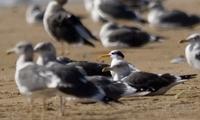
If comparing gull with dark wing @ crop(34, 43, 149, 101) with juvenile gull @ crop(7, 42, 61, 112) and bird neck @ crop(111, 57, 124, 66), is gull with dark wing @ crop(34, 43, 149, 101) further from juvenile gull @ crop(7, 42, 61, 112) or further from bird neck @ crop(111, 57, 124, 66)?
bird neck @ crop(111, 57, 124, 66)

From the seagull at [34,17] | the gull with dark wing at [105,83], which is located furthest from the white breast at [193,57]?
the seagull at [34,17]

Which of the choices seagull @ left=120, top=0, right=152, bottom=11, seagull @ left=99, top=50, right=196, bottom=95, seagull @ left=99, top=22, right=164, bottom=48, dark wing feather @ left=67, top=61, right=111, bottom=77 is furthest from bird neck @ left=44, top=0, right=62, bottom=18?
seagull @ left=120, top=0, right=152, bottom=11

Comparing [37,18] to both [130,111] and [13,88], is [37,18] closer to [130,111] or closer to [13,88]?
[13,88]

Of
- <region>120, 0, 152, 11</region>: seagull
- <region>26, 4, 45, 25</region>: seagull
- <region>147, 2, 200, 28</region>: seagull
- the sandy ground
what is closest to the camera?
the sandy ground

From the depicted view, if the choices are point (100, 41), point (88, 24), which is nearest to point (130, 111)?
point (100, 41)

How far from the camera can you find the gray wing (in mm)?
9867

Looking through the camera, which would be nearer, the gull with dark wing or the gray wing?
the gray wing

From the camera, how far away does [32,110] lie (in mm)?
10766

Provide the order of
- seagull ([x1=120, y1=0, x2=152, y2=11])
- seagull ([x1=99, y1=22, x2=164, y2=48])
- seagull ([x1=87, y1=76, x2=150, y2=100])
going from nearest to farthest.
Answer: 1. seagull ([x1=87, y1=76, x2=150, y2=100])
2. seagull ([x1=99, y1=22, x2=164, y2=48])
3. seagull ([x1=120, y1=0, x2=152, y2=11])

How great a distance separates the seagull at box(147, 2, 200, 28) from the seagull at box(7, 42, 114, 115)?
559 inches

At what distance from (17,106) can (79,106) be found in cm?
80

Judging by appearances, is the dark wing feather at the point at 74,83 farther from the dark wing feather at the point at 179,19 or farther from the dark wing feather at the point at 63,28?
the dark wing feather at the point at 179,19

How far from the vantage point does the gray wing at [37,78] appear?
987cm

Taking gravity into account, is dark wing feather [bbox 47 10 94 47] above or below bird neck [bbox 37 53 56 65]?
above
